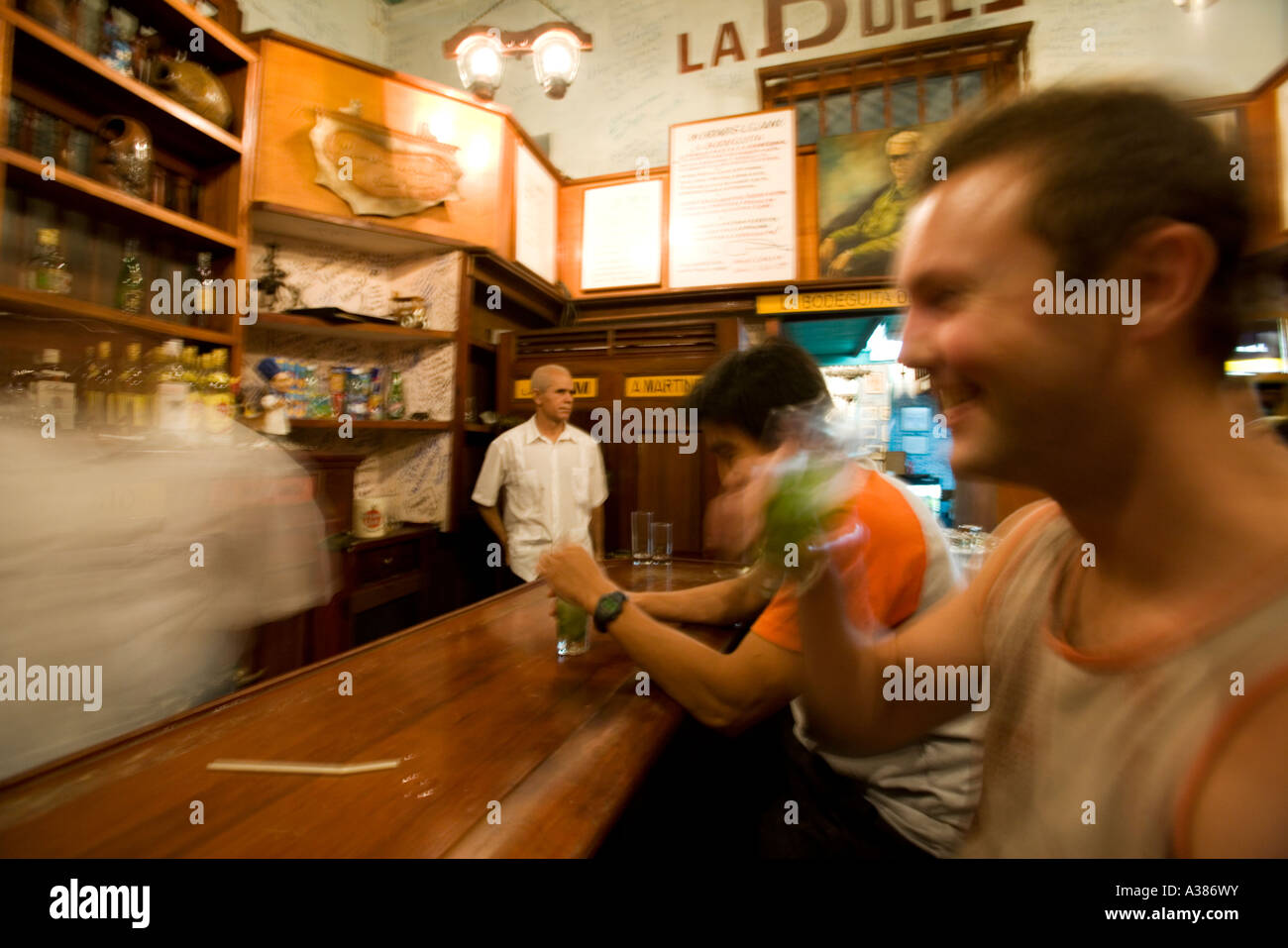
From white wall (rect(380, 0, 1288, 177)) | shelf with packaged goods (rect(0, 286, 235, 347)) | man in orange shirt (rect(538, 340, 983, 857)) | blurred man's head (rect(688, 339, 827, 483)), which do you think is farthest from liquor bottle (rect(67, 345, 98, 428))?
white wall (rect(380, 0, 1288, 177))

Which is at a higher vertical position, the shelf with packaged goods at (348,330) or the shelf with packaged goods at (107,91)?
the shelf with packaged goods at (107,91)

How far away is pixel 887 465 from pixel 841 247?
1.67 m

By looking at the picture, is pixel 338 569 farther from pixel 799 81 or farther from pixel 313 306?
pixel 799 81

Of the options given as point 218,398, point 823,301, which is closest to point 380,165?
point 218,398

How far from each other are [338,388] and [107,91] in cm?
152

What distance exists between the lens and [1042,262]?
0.61 meters

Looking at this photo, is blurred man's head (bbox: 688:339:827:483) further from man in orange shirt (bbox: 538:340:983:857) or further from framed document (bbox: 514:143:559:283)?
framed document (bbox: 514:143:559:283)

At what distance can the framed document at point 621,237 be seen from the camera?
4191 millimetres

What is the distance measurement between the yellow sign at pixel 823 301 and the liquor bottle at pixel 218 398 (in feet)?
10.1

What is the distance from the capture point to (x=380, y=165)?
316cm

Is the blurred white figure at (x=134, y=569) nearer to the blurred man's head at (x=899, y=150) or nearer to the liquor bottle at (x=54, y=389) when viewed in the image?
the liquor bottle at (x=54, y=389)

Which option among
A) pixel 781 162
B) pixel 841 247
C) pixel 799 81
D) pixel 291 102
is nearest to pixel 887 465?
pixel 841 247
